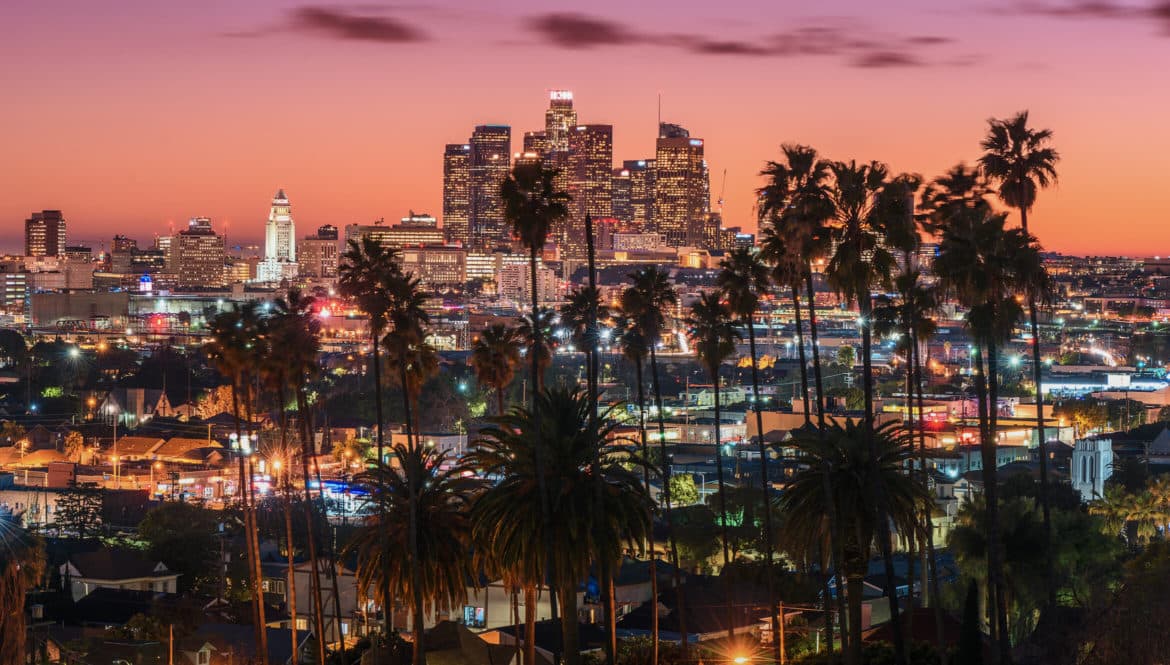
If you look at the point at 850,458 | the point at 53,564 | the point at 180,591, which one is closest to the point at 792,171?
the point at 850,458

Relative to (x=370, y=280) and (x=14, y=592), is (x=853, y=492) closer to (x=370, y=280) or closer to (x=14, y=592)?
(x=370, y=280)

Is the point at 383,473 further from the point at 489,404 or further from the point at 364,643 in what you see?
the point at 489,404

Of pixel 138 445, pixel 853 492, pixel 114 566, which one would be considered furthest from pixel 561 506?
pixel 138 445

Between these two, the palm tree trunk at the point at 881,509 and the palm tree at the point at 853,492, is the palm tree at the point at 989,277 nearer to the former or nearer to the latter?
the palm tree trunk at the point at 881,509

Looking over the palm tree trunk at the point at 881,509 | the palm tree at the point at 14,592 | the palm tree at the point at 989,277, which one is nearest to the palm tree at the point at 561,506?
the palm tree trunk at the point at 881,509

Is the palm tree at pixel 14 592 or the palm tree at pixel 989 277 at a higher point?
the palm tree at pixel 989 277

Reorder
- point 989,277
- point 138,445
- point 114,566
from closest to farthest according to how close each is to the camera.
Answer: point 989,277 → point 114,566 → point 138,445
